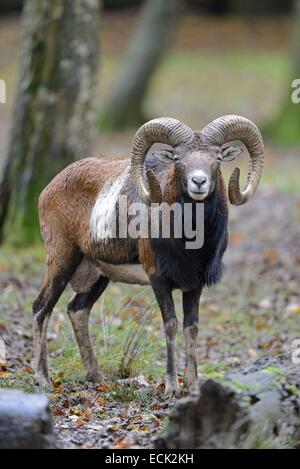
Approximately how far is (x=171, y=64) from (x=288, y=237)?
60.5 ft

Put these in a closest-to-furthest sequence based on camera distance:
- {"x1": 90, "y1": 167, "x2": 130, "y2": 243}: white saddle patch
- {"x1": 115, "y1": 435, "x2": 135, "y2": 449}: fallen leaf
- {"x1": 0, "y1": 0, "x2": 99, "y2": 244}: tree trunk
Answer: {"x1": 115, "y1": 435, "x2": 135, "y2": 449}: fallen leaf
{"x1": 90, "y1": 167, "x2": 130, "y2": 243}: white saddle patch
{"x1": 0, "y1": 0, "x2": 99, "y2": 244}: tree trunk

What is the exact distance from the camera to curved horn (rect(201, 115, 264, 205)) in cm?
836

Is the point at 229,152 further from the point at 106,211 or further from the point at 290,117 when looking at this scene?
the point at 290,117

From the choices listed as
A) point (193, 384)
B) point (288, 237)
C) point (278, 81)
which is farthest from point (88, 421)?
point (278, 81)

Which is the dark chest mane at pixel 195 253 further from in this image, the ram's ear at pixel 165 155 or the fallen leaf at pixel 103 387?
the fallen leaf at pixel 103 387

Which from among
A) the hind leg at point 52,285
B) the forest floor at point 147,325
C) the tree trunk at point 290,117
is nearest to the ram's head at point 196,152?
the hind leg at point 52,285

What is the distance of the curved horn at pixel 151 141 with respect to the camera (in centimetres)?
836

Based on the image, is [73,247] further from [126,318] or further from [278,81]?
[278,81]

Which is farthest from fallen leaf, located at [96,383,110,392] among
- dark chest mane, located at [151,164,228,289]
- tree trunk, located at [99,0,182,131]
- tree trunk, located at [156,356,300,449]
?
tree trunk, located at [99,0,182,131]

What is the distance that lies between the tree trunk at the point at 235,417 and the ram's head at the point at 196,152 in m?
2.08

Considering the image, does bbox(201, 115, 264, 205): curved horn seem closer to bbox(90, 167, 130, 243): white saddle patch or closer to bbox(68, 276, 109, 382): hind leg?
bbox(90, 167, 130, 243): white saddle patch

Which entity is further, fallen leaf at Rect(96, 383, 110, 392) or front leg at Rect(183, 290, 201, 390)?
fallen leaf at Rect(96, 383, 110, 392)

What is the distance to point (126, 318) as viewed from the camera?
440 inches
